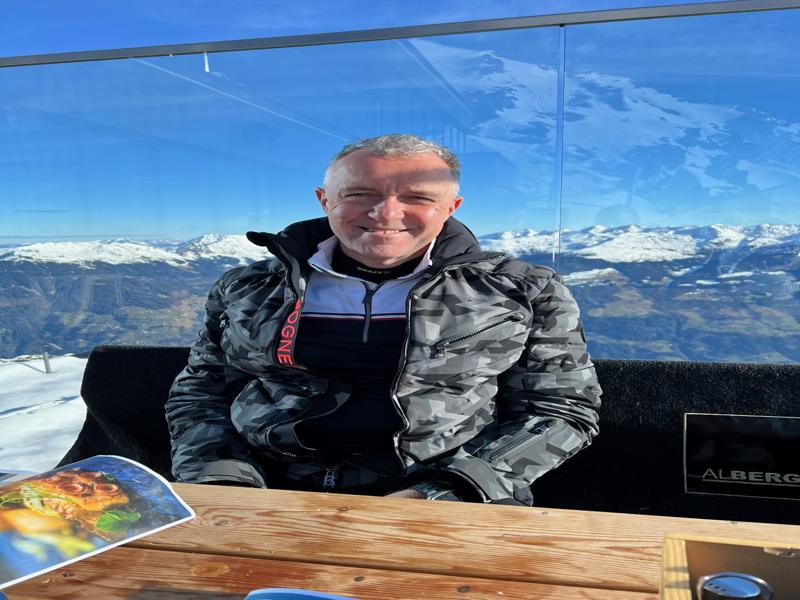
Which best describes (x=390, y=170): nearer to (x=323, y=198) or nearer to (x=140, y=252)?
(x=323, y=198)

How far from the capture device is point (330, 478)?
1648 mm

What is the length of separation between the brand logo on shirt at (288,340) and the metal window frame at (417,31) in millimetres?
1298

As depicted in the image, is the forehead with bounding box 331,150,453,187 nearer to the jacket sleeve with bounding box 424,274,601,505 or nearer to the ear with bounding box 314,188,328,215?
the ear with bounding box 314,188,328,215

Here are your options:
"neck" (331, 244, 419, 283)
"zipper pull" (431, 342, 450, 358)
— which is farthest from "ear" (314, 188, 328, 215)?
"zipper pull" (431, 342, 450, 358)

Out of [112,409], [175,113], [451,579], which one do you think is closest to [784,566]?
[451,579]

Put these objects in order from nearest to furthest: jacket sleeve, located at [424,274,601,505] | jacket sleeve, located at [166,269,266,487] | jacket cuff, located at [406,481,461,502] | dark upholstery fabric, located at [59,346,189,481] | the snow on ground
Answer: jacket cuff, located at [406,481,461,502]
jacket sleeve, located at [424,274,601,505]
jacket sleeve, located at [166,269,266,487]
dark upholstery fabric, located at [59,346,189,481]
the snow on ground

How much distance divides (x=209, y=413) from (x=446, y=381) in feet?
2.06

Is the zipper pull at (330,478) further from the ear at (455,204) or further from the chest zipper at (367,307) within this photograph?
the ear at (455,204)

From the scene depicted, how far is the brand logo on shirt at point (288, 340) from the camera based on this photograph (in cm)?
167

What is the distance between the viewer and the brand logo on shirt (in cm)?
167

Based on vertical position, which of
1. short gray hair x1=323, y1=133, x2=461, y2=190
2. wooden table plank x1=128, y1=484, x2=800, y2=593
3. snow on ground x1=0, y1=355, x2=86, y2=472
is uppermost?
short gray hair x1=323, y1=133, x2=461, y2=190

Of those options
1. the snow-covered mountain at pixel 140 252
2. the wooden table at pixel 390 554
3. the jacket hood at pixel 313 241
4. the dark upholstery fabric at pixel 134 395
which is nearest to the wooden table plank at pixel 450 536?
the wooden table at pixel 390 554

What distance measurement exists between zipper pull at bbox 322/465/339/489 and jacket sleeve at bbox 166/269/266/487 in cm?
14

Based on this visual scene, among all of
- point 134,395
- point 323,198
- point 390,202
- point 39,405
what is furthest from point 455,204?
point 39,405
